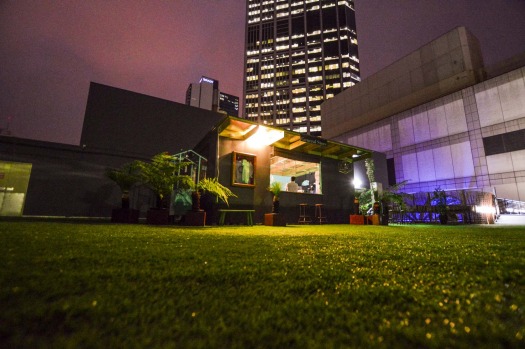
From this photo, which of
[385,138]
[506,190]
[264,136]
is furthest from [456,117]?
[264,136]

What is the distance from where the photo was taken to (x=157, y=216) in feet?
22.5

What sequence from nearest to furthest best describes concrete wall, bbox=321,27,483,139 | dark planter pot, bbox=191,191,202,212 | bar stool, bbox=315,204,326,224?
dark planter pot, bbox=191,191,202,212 → bar stool, bbox=315,204,326,224 → concrete wall, bbox=321,27,483,139

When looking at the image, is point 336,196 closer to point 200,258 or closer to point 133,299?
point 200,258

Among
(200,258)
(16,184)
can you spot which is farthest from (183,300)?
(16,184)

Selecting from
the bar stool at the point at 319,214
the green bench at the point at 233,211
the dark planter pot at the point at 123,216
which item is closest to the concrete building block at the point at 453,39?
the bar stool at the point at 319,214

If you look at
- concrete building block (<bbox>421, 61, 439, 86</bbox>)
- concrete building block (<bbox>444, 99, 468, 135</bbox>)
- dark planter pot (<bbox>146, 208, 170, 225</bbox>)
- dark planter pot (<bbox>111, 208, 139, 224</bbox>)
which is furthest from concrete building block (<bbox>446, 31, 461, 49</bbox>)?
dark planter pot (<bbox>111, 208, 139, 224</bbox>)

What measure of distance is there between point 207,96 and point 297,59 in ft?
152

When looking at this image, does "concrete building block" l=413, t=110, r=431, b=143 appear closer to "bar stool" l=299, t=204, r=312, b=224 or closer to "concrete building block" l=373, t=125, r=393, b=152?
"concrete building block" l=373, t=125, r=393, b=152

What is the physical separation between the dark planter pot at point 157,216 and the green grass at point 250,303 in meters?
5.20

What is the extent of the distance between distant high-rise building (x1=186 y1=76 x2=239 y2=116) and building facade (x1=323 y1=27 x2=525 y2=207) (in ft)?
182

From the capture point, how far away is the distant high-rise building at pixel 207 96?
94.2m

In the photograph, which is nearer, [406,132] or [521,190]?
[521,190]

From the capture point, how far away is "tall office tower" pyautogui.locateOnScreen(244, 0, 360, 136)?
68.2 meters

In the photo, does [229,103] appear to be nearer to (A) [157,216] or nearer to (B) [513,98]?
(B) [513,98]
